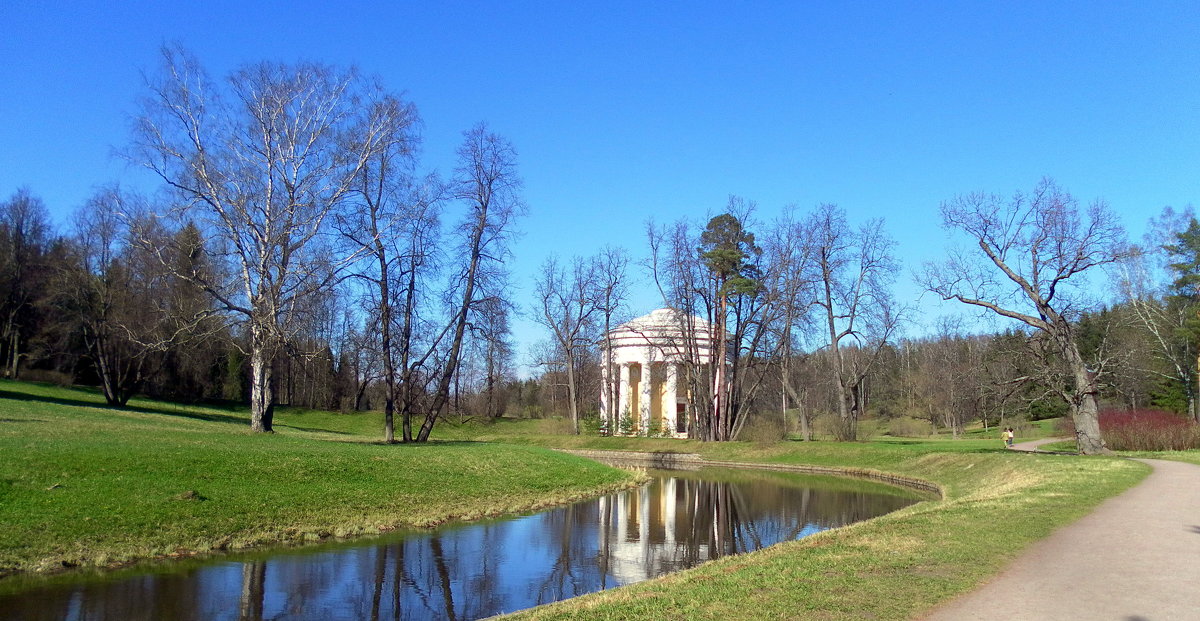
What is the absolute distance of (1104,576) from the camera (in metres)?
8.16

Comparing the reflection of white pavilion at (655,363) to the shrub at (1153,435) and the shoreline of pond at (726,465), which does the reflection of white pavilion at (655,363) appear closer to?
the shoreline of pond at (726,465)

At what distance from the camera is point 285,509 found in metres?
13.9

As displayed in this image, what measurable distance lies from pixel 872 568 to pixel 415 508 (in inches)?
407

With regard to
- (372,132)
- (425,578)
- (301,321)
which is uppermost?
(372,132)

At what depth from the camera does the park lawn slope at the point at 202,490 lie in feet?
35.3

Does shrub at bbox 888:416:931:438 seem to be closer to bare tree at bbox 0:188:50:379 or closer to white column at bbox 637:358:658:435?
white column at bbox 637:358:658:435

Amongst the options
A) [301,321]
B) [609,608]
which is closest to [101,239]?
[301,321]

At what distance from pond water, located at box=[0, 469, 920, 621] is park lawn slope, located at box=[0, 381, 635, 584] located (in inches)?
29.2

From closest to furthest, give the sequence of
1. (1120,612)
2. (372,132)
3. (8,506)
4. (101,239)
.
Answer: (1120,612) → (8,506) → (372,132) → (101,239)

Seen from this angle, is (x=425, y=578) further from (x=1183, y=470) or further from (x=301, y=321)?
(x=1183, y=470)

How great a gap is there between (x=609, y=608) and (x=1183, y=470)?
1964 centimetres

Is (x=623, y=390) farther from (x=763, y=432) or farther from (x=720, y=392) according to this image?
(x=763, y=432)

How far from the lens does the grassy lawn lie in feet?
25.0

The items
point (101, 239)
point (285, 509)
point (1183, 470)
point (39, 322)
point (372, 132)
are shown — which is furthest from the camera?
point (39, 322)
